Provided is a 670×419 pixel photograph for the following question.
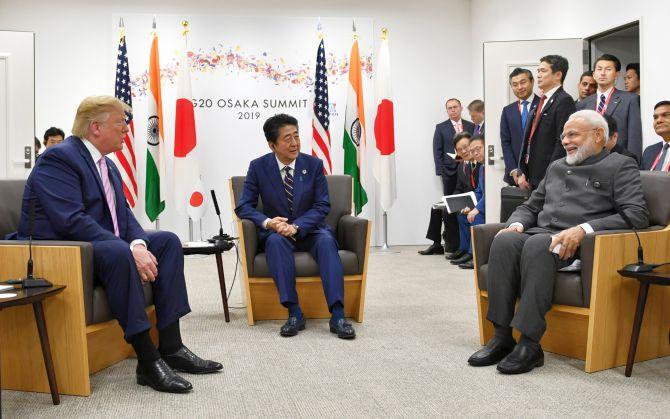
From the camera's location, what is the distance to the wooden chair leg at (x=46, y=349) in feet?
8.42

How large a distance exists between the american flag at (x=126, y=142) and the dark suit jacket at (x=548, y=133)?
157 inches

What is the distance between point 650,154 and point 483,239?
2211 mm

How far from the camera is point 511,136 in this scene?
6.20 meters

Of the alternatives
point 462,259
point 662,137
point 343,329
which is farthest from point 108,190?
point 462,259

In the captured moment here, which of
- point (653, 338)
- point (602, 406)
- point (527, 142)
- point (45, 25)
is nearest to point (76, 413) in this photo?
point (602, 406)

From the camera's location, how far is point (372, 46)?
27.7 ft

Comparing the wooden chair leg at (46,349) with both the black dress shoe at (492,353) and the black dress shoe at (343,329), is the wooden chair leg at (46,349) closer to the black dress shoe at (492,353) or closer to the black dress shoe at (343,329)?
the black dress shoe at (343,329)

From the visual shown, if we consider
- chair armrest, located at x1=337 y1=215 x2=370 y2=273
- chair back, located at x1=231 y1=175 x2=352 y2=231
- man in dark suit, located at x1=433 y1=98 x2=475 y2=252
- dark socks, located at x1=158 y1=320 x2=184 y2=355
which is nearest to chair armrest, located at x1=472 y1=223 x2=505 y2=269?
chair armrest, located at x1=337 y1=215 x2=370 y2=273

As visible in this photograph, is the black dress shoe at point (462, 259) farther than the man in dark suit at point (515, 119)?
Yes

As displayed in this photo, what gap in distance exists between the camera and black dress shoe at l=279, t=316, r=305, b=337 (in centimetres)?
379

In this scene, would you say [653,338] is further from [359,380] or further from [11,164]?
[11,164]

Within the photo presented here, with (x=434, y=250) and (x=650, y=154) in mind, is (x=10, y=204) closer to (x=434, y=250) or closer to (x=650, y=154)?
(x=650, y=154)

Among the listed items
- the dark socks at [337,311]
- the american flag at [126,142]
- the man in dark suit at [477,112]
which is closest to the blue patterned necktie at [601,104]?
the man in dark suit at [477,112]

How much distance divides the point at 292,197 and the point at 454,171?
170 inches
